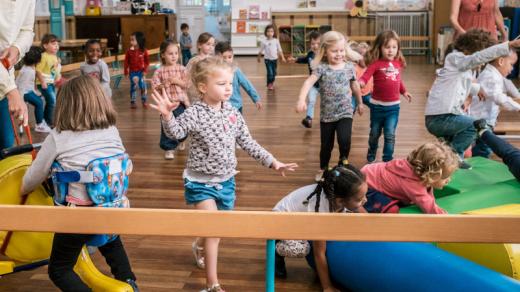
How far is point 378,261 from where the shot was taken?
3.07 metres

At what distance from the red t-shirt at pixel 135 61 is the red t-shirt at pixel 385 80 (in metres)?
5.26

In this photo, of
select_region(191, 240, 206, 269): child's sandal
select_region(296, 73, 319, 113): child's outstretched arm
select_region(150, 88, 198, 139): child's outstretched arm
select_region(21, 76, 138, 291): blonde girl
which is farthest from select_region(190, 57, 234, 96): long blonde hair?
select_region(296, 73, 319, 113): child's outstretched arm

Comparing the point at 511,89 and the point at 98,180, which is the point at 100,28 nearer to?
the point at 511,89

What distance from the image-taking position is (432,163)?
11.5ft

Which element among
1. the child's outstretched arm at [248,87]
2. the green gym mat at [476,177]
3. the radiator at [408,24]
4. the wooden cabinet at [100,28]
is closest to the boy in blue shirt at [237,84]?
the child's outstretched arm at [248,87]

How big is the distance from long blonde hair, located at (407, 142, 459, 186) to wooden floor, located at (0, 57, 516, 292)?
0.79 m

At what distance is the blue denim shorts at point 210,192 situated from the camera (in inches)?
129

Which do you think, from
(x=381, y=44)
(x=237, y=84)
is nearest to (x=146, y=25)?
(x=237, y=84)

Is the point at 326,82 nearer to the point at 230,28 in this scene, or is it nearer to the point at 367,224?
the point at 367,224

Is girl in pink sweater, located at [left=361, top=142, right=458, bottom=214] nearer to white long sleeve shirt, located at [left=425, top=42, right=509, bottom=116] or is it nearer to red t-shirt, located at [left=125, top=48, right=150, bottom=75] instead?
white long sleeve shirt, located at [left=425, top=42, right=509, bottom=116]

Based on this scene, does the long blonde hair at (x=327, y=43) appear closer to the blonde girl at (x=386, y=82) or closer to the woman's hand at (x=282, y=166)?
the blonde girl at (x=386, y=82)

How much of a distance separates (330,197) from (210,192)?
0.58 metres

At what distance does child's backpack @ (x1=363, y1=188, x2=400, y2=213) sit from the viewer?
3672 millimetres

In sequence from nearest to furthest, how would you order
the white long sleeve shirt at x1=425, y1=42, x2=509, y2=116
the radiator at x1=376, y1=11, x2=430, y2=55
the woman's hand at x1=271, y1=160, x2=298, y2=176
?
the woman's hand at x1=271, y1=160, x2=298, y2=176
the white long sleeve shirt at x1=425, y1=42, x2=509, y2=116
the radiator at x1=376, y1=11, x2=430, y2=55
